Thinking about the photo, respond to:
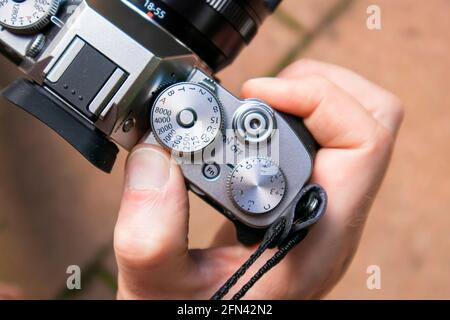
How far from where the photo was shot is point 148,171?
429 millimetres

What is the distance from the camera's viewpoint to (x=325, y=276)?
20.5 inches

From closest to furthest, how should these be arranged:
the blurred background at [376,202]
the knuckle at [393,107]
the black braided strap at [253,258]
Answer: the black braided strap at [253,258] → the knuckle at [393,107] → the blurred background at [376,202]

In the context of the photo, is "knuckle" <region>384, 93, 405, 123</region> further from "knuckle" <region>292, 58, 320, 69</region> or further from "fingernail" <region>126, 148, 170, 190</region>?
"fingernail" <region>126, 148, 170, 190</region>

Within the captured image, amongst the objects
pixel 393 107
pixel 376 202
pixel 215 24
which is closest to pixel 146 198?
pixel 215 24

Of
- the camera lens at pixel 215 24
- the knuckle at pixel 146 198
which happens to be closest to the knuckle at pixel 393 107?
the camera lens at pixel 215 24

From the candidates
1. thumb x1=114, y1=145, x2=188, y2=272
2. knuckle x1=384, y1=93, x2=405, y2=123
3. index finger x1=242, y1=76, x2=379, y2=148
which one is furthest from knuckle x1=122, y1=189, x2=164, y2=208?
knuckle x1=384, y1=93, x2=405, y2=123

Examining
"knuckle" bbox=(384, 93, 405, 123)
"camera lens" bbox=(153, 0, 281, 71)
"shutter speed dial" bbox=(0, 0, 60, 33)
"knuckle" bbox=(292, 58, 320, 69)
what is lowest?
"shutter speed dial" bbox=(0, 0, 60, 33)

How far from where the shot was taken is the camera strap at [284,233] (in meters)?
0.40

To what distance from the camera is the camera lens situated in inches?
17.8

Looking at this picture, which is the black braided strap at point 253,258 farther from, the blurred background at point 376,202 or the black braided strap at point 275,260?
the blurred background at point 376,202

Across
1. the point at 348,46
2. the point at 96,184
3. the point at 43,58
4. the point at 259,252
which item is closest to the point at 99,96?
the point at 43,58

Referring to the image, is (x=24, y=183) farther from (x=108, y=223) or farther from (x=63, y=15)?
(x=63, y=15)

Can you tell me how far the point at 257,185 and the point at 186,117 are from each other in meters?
0.07

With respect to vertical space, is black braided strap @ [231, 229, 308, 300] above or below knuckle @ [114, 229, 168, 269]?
above
